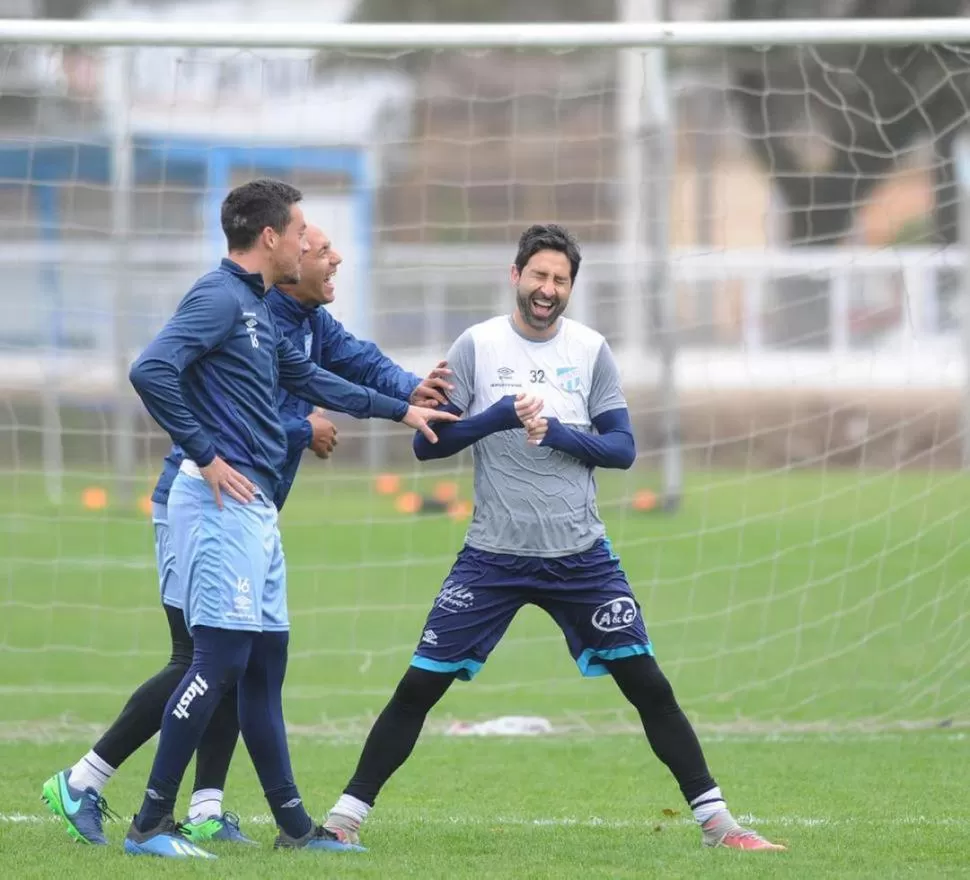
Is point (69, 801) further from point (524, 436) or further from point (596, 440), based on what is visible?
point (596, 440)

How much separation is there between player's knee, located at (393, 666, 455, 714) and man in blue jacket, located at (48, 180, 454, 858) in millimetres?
397

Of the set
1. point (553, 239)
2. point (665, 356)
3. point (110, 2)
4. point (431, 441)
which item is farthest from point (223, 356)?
point (110, 2)

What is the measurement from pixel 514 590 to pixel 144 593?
691cm

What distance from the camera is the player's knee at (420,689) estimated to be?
5.40 m

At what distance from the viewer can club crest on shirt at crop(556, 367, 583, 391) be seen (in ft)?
18.0

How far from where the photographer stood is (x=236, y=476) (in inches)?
201

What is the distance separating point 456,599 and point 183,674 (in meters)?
0.97

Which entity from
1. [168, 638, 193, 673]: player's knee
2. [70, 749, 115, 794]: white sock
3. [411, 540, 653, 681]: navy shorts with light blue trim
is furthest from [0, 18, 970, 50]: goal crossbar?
[70, 749, 115, 794]: white sock

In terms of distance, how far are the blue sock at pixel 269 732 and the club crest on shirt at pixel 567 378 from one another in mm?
1191

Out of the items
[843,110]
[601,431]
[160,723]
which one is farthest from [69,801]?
[843,110]

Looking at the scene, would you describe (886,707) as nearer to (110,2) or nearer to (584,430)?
(584,430)

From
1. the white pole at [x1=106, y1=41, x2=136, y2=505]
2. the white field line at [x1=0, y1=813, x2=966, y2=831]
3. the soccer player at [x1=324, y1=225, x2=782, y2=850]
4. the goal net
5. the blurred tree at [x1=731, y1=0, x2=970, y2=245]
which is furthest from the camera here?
the white pole at [x1=106, y1=41, x2=136, y2=505]

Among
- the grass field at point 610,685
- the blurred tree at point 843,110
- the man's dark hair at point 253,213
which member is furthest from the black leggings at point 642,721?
the blurred tree at point 843,110

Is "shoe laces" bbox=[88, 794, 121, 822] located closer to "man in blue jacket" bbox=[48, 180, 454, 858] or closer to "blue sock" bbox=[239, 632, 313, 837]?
"man in blue jacket" bbox=[48, 180, 454, 858]
